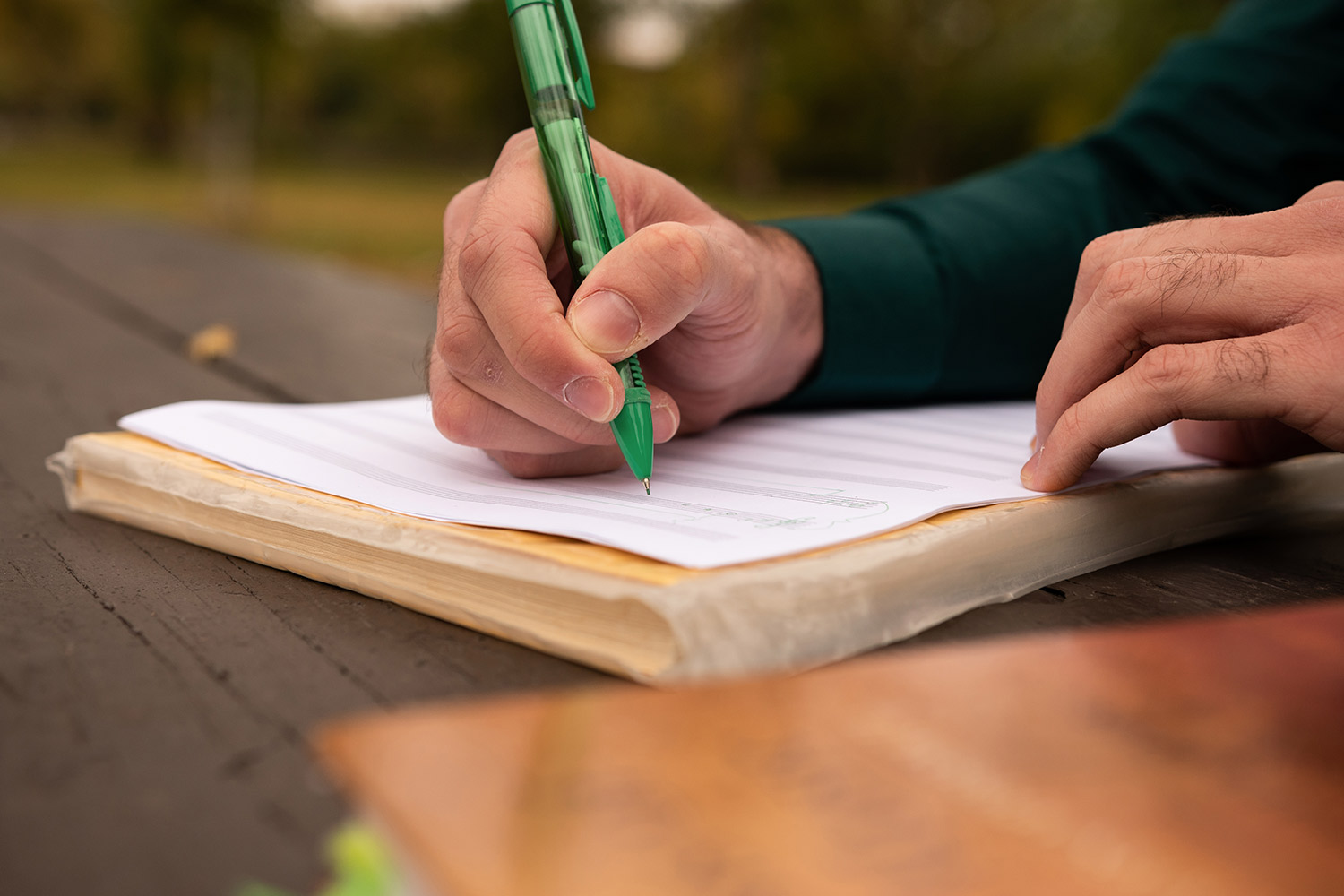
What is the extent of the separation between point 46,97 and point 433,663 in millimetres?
15717

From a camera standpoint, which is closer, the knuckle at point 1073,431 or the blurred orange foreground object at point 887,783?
the blurred orange foreground object at point 887,783

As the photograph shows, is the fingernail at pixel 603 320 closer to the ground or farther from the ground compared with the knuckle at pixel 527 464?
farther from the ground

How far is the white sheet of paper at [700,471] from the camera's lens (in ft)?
1.24

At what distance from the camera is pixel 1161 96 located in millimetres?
888

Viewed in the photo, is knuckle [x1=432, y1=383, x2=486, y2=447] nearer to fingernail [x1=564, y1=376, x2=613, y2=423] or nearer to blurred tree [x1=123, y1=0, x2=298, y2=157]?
fingernail [x1=564, y1=376, x2=613, y2=423]

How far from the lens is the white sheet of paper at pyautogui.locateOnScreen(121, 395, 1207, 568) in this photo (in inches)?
14.9

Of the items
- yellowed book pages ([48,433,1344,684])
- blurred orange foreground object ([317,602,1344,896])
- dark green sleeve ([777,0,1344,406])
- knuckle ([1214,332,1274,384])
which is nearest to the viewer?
blurred orange foreground object ([317,602,1344,896])

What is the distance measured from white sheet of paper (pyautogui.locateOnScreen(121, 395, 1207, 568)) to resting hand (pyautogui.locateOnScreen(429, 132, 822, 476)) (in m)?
0.03

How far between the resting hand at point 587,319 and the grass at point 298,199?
359 centimetres

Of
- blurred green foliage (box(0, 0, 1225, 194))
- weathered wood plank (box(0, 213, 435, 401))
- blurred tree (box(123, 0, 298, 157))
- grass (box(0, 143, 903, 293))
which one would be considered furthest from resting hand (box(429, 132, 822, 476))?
blurred green foliage (box(0, 0, 1225, 194))

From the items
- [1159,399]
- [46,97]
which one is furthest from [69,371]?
[46,97]

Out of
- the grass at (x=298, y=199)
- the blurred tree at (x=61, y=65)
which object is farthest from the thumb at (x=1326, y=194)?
the blurred tree at (x=61, y=65)

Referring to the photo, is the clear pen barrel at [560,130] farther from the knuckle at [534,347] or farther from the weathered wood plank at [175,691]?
the weathered wood plank at [175,691]

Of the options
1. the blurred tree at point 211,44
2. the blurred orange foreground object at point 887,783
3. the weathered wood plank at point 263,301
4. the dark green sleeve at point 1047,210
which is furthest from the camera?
the blurred tree at point 211,44
